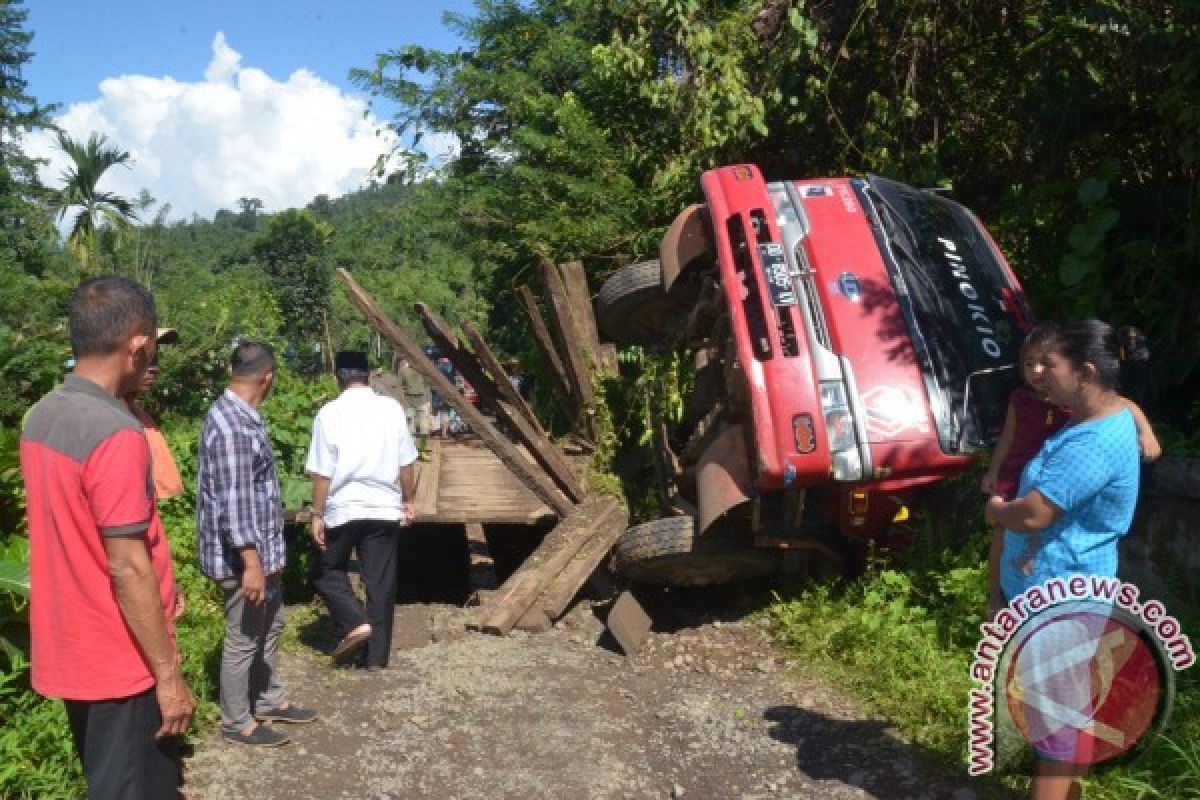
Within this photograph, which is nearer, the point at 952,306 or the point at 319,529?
the point at 319,529

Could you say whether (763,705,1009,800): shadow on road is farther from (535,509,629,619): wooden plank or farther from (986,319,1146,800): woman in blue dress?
(535,509,629,619): wooden plank

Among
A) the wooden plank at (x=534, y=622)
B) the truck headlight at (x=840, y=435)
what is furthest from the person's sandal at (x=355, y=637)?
the truck headlight at (x=840, y=435)

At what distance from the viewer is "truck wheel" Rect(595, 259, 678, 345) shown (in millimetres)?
8422

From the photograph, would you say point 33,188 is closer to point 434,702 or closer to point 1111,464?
point 434,702

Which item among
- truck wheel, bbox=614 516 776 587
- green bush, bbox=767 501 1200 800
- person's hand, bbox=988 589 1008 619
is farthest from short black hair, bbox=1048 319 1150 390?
truck wheel, bbox=614 516 776 587

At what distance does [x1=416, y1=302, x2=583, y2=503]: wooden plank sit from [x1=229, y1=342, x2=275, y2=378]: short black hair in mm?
2463

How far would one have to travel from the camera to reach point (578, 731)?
480 cm

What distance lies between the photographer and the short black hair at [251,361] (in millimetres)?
4445

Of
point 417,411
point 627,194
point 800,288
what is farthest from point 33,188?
point 800,288

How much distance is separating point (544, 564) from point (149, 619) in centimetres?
424

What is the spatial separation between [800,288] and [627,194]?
5069 millimetres

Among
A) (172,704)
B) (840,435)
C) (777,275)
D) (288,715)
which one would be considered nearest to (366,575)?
(288,715)

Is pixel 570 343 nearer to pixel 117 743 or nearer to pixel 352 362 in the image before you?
pixel 352 362

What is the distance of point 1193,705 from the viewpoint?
384 cm
